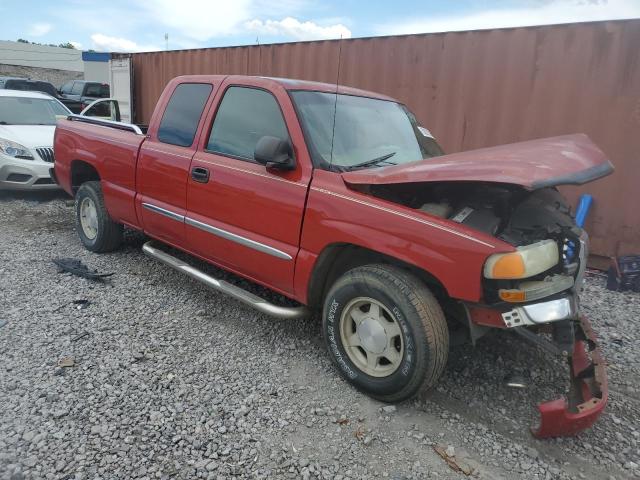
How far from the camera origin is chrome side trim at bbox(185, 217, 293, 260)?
317 centimetres

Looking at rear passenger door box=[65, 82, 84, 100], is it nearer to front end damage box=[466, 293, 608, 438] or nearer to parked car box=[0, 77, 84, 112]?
parked car box=[0, 77, 84, 112]

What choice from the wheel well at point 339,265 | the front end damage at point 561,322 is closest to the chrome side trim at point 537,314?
the front end damage at point 561,322

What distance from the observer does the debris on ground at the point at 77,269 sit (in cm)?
441

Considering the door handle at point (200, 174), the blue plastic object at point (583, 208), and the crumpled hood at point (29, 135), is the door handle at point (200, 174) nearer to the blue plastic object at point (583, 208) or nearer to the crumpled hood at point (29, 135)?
the blue plastic object at point (583, 208)

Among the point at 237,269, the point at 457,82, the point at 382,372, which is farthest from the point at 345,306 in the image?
the point at 457,82

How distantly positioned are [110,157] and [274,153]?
2368 mm

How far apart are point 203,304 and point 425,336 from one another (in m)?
2.15

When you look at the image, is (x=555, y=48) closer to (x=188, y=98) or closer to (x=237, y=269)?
(x=188, y=98)

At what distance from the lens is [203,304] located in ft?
13.2

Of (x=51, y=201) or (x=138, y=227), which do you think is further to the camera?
(x=51, y=201)

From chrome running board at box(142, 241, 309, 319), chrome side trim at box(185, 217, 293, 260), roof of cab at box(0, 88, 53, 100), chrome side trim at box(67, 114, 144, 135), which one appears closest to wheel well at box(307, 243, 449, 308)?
chrome running board at box(142, 241, 309, 319)

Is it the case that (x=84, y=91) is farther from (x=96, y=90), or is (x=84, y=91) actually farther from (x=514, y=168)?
(x=514, y=168)

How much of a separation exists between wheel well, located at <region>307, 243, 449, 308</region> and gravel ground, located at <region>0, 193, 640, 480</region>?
0.53 meters

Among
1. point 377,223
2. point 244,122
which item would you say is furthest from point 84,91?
point 377,223
